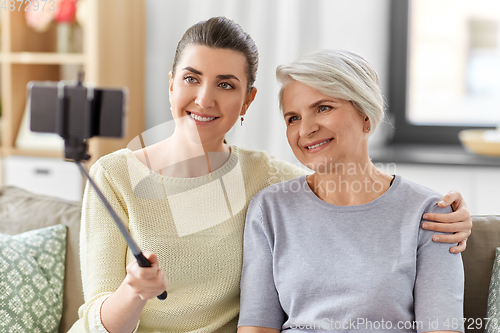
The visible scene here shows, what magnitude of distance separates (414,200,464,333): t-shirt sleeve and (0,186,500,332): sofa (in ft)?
0.84

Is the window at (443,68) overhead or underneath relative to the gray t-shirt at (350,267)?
overhead

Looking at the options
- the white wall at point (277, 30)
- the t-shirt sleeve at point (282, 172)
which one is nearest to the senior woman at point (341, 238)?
the t-shirt sleeve at point (282, 172)

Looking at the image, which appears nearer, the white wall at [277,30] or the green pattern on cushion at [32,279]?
the green pattern on cushion at [32,279]

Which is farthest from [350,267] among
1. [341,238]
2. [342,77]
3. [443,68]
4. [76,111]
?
[443,68]

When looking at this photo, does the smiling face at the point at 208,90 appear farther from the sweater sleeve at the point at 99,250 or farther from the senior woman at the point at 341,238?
the sweater sleeve at the point at 99,250

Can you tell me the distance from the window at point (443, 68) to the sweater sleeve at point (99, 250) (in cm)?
204

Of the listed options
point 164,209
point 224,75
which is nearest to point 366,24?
point 224,75

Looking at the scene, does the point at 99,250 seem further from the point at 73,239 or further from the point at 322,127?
the point at 322,127

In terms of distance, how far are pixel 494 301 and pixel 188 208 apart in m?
0.80

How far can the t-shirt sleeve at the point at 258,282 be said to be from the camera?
1.17 meters

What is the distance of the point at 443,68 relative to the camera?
2779 millimetres

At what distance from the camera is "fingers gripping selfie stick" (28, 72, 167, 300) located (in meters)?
0.58

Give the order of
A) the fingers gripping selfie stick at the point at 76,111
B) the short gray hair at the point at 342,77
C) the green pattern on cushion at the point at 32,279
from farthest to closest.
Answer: the green pattern on cushion at the point at 32,279, the short gray hair at the point at 342,77, the fingers gripping selfie stick at the point at 76,111

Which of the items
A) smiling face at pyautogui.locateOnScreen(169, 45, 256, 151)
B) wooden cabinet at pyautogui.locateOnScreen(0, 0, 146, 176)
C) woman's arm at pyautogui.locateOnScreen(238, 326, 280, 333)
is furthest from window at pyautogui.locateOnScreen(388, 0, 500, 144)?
woman's arm at pyautogui.locateOnScreen(238, 326, 280, 333)
